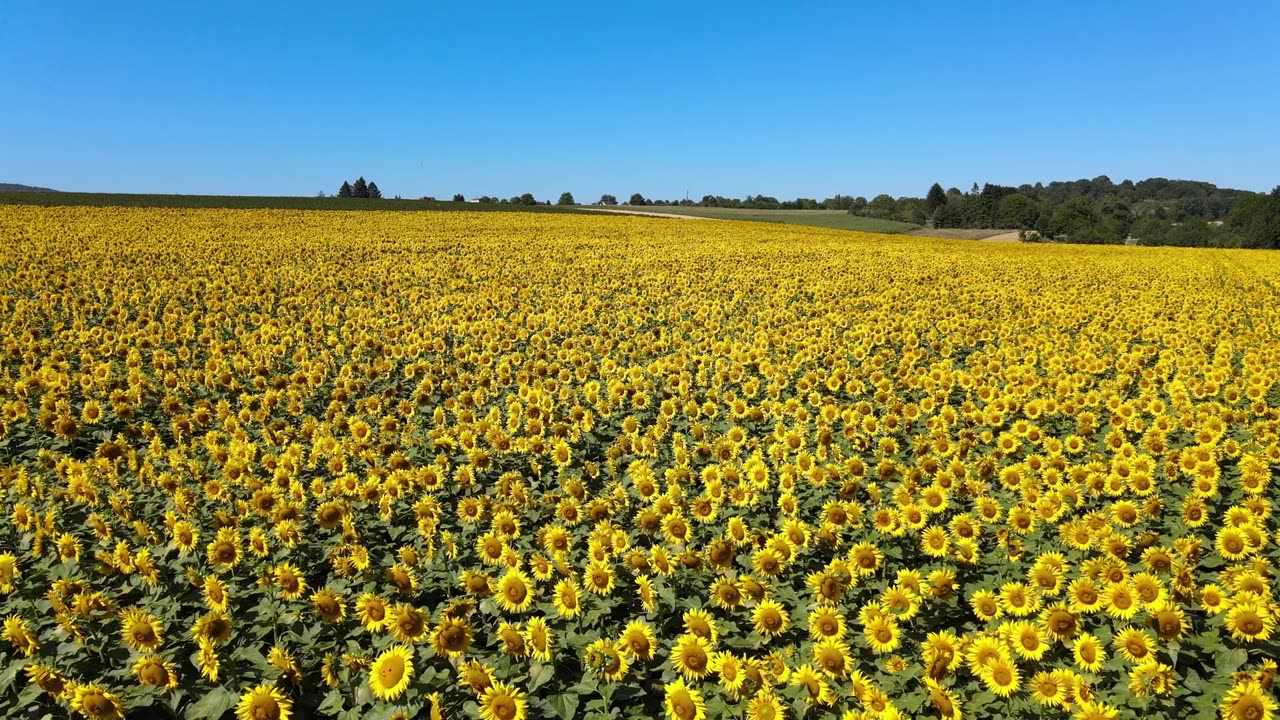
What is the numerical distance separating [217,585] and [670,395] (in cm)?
536

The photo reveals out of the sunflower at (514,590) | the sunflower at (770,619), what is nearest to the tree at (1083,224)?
the sunflower at (770,619)

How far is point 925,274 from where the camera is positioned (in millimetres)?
23984

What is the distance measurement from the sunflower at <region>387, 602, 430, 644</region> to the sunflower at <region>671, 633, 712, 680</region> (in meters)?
1.44

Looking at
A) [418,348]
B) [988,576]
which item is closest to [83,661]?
[988,576]

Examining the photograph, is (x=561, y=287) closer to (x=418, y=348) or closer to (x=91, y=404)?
(x=418, y=348)

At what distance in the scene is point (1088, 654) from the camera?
3.67 m

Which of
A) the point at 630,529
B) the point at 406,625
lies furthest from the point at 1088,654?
the point at 406,625

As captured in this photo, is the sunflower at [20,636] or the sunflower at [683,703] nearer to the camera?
the sunflower at [683,703]

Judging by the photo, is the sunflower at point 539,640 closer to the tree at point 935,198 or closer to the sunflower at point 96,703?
the sunflower at point 96,703

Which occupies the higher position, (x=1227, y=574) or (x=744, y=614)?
(x=1227, y=574)

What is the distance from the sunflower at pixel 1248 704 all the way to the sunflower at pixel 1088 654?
51 centimetres

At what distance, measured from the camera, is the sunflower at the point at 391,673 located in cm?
348

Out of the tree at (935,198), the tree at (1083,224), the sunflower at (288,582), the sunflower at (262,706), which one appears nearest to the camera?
the sunflower at (262,706)

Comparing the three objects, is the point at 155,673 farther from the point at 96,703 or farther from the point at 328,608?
the point at 328,608
